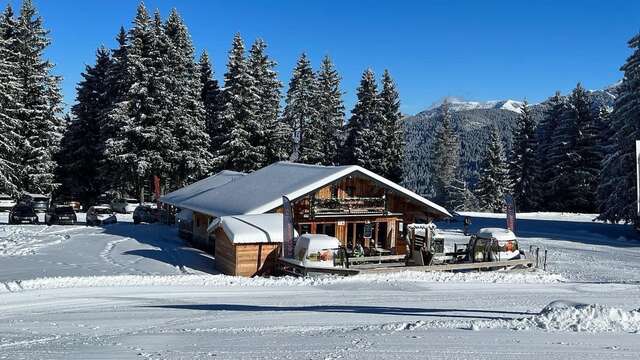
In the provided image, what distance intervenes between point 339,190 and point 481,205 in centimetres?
4378

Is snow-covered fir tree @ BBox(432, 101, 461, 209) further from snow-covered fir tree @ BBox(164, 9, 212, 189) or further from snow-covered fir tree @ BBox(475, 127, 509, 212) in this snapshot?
snow-covered fir tree @ BBox(164, 9, 212, 189)

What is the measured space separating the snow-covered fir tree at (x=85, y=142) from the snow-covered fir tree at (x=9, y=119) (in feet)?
19.5

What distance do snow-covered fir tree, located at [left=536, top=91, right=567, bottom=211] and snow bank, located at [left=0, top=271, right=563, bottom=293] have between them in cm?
3681

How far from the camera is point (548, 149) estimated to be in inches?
2366

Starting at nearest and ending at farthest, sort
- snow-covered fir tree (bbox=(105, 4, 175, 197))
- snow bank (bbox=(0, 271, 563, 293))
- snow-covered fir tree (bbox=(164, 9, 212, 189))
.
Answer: snow bank (bbox=(0, 271, 563, 293)), snow-covered fir tree (bbox=(105, 4, 175, 197)), snow-covered fir tree (bbox=(164, 9, 212, 189))

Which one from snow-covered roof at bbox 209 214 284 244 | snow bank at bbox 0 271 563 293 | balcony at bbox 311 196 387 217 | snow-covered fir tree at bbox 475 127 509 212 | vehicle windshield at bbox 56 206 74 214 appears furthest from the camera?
snow-covered fir tree at bbox 475 127 509 212

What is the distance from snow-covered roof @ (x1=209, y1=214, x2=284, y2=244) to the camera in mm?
22773

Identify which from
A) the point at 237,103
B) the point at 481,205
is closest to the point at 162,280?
the point at 237,103

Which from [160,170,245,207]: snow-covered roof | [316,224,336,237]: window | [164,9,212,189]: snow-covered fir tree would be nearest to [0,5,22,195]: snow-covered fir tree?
[164,9,212,189]: snow-covered fir tree

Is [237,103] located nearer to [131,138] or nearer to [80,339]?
[131,138]

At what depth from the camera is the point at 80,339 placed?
11.1 meters

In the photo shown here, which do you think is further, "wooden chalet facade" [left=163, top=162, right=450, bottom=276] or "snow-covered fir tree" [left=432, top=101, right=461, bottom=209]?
"snow-covered fir tree" [left=432, top=101, right=461, bottom=209]

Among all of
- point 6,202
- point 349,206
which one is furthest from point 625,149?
point 6,202

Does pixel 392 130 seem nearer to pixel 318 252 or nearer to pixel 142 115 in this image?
pixel 142 115
